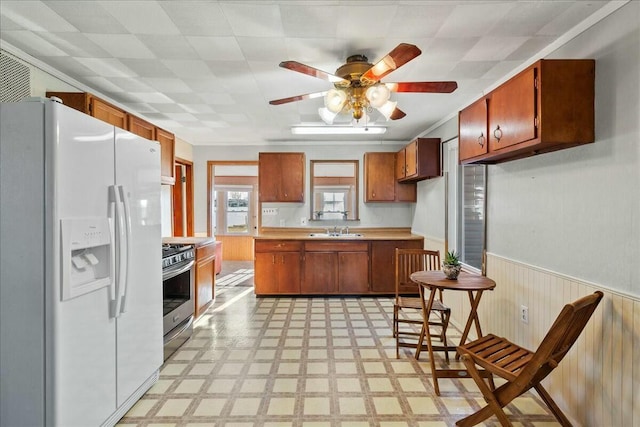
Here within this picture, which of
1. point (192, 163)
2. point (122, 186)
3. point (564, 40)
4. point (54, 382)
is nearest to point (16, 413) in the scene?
point (54, 382)

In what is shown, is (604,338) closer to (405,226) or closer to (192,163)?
(405,226)

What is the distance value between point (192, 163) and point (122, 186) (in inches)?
152

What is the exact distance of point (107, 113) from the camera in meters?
2.75

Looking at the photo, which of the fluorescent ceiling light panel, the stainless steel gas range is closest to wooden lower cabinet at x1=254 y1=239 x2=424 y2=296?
the stainless steel gas range

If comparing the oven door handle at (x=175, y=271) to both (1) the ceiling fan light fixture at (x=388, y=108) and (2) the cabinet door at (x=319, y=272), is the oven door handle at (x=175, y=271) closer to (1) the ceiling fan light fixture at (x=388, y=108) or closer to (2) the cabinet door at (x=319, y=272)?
(2) the cabinet door at (x=319, y=272)

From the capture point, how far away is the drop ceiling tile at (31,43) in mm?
2020

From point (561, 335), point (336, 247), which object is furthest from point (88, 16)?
point (336, 247)

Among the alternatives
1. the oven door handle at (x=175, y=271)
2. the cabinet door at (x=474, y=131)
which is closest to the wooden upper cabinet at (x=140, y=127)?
the oven door handle at (x=175, y=271)

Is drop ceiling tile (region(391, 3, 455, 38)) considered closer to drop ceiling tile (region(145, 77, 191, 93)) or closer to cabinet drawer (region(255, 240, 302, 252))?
drop ceiling tile (region(145, 77, 191, 93))

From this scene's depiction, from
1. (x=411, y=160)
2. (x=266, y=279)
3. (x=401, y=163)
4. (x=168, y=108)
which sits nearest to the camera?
(x=168, y=108)

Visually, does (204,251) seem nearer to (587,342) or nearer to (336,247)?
(336,247)

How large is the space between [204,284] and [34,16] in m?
2.79

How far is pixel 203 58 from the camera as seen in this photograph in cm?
237

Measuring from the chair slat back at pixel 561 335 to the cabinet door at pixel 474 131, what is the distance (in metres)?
1.20
